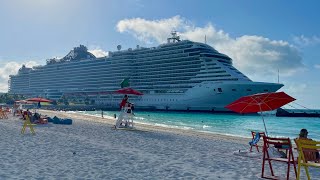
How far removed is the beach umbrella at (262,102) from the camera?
8719mm

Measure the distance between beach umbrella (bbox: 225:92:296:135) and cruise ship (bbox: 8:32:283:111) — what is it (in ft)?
169

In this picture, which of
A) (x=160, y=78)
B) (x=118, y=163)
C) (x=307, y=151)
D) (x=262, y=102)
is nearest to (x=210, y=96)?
(x=160, y=78)

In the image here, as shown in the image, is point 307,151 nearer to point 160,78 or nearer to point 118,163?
point 118,163

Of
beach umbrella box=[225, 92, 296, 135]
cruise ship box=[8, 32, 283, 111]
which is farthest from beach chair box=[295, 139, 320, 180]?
cruise ship box=[8, 32, 283, 111]

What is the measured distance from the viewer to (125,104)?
1989cm

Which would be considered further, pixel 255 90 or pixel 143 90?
pixel 143 90

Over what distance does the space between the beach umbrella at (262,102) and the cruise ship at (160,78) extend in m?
51.4

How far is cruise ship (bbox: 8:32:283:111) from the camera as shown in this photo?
62906 millimetres

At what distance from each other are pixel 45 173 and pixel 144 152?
158 inches

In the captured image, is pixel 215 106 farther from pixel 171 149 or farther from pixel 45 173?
pixel 45 173

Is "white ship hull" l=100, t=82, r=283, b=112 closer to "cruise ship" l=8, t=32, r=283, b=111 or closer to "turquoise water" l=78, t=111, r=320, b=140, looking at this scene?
"cruise ship" l=8, t=32, r=283, b=111

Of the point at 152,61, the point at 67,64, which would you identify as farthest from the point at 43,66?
the point at 152,61

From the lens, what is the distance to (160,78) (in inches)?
2940

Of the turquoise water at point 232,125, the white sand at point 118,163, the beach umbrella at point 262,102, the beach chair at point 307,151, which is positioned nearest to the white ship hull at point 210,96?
the turquoise water at point 232,125
